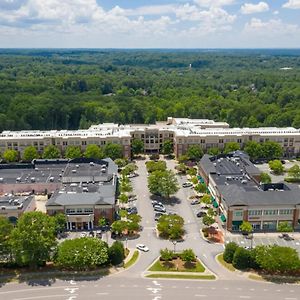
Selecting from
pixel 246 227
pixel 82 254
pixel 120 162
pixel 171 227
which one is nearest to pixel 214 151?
pixel 120 162

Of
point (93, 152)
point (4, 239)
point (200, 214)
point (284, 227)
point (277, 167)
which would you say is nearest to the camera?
point (4, 239)

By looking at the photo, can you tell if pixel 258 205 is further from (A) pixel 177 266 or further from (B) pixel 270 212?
(A) pixel 177 266

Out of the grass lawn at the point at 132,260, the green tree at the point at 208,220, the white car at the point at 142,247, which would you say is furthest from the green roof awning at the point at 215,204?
the grass lawn at the point at 132,260

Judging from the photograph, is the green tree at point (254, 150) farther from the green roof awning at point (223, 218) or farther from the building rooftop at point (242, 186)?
the green roof awning at point (223, 218)

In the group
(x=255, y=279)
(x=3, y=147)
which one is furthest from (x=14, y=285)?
(x=3, y=147)

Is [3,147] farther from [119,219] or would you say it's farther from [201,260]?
[201,260]

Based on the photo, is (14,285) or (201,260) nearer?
(14,285)
